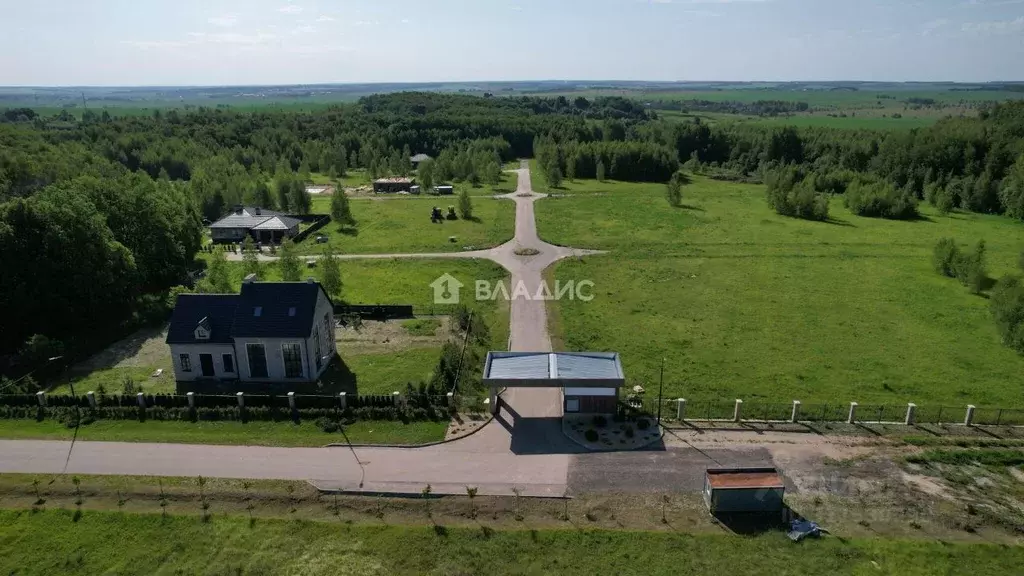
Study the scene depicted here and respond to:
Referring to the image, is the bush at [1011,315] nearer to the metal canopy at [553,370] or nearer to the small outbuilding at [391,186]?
the metal canopy at [553,370]

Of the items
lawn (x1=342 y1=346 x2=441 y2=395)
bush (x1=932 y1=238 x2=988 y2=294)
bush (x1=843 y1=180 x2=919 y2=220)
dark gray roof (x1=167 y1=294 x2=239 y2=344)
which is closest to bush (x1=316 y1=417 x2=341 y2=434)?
lawn (x1=342 y1=346 x2=441 y2=395)

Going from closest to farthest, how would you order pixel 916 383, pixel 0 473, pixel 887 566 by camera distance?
1. pixel 887 566
2. pixel 0 473
3. pixel 916 383

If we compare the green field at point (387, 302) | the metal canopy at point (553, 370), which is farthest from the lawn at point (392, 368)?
the metal canopy at point (553, 370)

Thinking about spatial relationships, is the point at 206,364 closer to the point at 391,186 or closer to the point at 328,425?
the point at 328,425

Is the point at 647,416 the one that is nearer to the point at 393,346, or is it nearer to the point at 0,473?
the point at 393,346

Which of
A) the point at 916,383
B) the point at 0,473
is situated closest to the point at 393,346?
the point at 0,473

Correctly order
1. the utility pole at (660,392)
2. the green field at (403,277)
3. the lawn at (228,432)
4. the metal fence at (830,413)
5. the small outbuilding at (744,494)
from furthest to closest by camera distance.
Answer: the green field at (403,277) → the metal fence at (830,413) → the utility pole at (660,392) → the lawn at (228,432) → the small outbuilding at (744,494)
